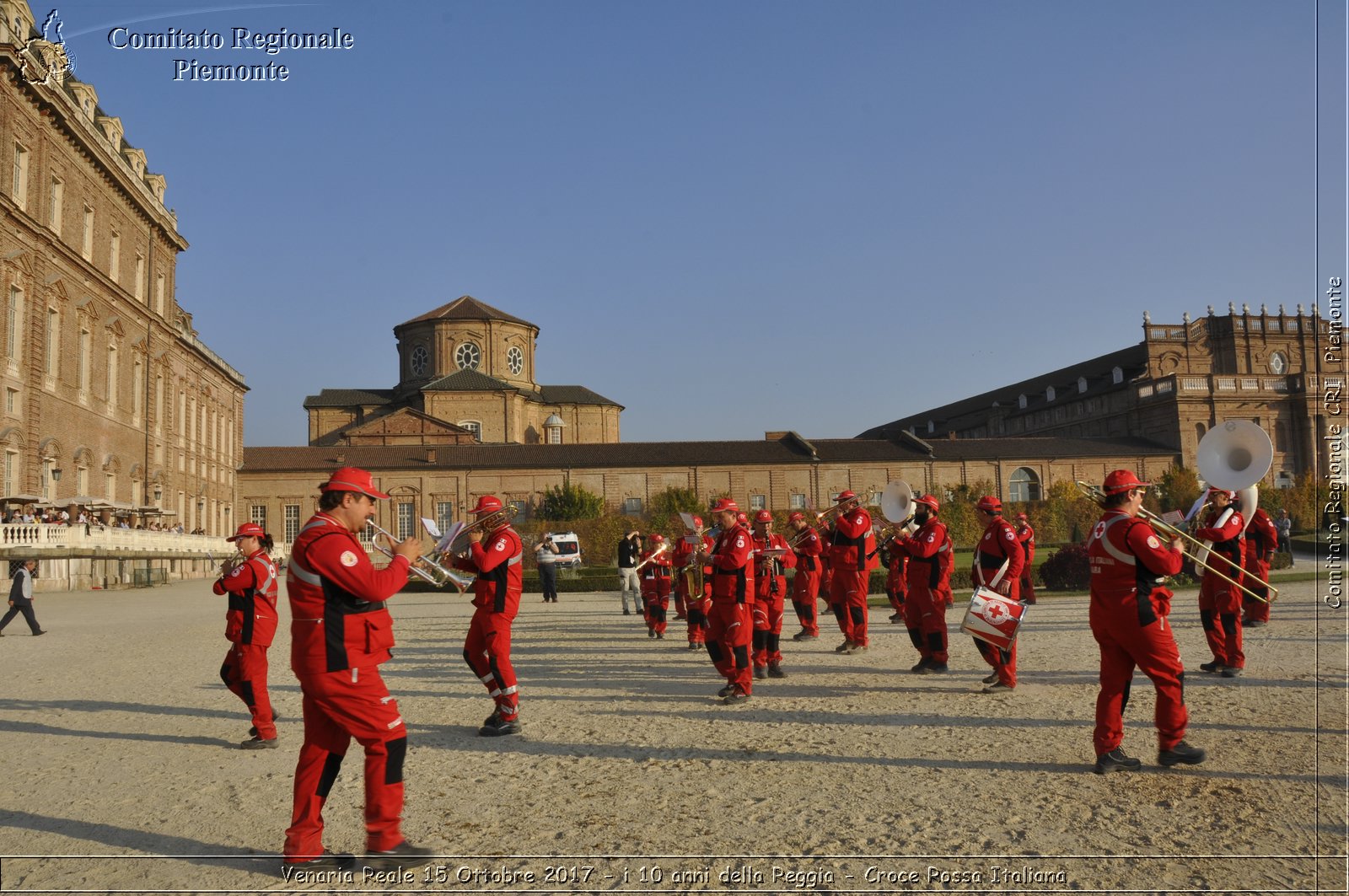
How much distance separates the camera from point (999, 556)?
1025 cm

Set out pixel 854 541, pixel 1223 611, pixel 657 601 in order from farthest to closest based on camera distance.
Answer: pixel 657 601 → pixel 854 541 → pixel 1223 611

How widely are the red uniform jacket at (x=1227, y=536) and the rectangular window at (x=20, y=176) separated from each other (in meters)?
39.8

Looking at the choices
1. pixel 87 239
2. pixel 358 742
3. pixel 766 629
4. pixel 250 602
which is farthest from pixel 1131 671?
pixel 87 239

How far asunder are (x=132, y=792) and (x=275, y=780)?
3.04ft

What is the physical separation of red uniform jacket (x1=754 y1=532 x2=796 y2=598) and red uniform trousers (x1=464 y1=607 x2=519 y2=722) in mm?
3704

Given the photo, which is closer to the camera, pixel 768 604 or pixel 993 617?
pixel 993 617

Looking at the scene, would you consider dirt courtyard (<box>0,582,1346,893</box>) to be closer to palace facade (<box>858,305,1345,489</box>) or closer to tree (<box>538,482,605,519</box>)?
tree (<box>538,482,605,519</box>)

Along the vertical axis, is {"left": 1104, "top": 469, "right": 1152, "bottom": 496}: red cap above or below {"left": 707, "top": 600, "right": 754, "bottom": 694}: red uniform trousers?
above

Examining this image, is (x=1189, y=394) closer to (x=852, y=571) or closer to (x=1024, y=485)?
(x=1024, y=485)

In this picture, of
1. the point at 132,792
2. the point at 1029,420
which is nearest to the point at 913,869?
the point at 132,792

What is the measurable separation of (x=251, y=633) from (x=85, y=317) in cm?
4126

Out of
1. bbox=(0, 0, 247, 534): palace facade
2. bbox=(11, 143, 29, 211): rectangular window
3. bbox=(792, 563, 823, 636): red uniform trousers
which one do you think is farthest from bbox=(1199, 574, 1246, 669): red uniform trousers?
bbox=(11, 143, 29, 211): rectangular window

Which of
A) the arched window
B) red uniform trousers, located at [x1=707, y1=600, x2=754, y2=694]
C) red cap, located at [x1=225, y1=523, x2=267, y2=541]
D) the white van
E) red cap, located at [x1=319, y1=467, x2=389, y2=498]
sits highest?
the arched window

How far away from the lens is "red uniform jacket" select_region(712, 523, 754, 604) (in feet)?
32.4
